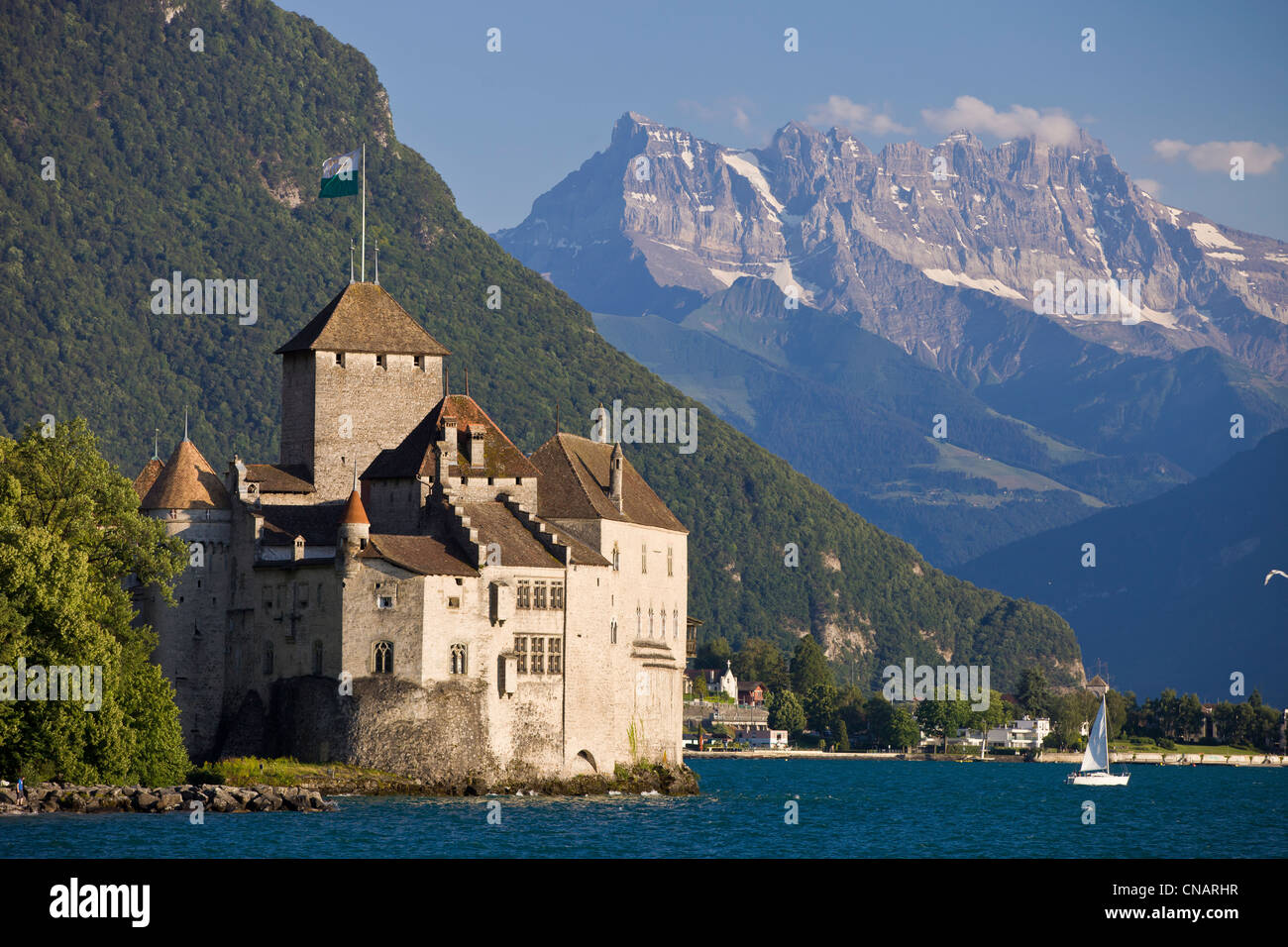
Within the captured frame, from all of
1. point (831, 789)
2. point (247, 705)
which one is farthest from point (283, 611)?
point (831, 789)

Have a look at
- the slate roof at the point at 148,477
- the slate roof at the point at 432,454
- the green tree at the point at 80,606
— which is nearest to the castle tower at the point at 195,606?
the green tree at the point at 80,606

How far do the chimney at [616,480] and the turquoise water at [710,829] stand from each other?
13.7 m

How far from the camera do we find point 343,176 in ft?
323

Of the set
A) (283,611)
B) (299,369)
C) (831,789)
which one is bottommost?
(831,789)

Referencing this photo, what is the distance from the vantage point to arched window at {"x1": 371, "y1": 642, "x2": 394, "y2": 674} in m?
78.8

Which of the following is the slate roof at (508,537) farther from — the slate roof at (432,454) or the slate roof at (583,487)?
the slate roof at (583,487)

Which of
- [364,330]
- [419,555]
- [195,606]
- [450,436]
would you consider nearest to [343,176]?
[364,330]

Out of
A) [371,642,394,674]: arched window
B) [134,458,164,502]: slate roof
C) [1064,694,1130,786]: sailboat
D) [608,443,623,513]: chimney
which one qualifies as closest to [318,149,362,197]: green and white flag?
[134,458,164,502]: slate roof

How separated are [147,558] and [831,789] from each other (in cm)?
5873

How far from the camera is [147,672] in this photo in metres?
73.6

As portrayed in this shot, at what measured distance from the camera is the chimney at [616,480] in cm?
9069

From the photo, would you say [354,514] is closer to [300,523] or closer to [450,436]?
Answer: [450,436]
